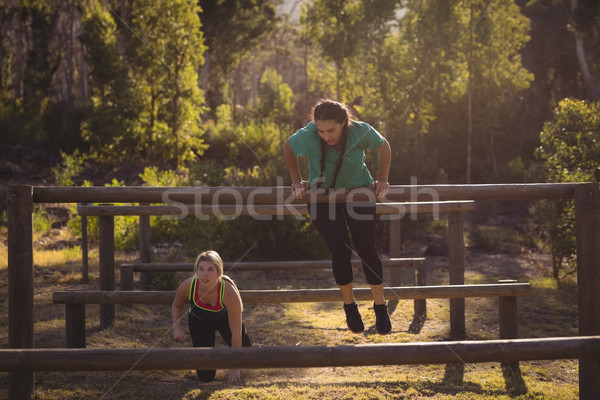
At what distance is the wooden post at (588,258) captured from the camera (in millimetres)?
3826

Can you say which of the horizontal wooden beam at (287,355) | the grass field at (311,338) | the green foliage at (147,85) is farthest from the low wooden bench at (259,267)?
the green foliage at (147,85)

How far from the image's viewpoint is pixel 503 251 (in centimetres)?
1358

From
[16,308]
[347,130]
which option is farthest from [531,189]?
[16,308]

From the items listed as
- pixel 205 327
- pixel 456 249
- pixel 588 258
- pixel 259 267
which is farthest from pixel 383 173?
pixel 259 267

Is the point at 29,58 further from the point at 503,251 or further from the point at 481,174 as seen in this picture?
the point at 503,251

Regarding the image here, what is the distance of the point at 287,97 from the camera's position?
34906 millimetres

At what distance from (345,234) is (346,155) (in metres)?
0.57

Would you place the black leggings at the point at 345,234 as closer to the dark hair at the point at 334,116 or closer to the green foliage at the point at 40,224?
the dark hair at the point at 334,116

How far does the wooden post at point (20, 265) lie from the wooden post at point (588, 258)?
359 centimetres

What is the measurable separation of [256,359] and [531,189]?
219 cm

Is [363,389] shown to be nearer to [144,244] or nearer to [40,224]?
[144,244]

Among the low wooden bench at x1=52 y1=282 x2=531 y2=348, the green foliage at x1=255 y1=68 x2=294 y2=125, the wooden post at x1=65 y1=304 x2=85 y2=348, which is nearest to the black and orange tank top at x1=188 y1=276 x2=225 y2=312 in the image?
the low wooden bench at x1=52 y1=282 x2=531 y2=348

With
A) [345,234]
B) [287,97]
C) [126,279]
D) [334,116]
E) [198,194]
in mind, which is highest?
[287,97]

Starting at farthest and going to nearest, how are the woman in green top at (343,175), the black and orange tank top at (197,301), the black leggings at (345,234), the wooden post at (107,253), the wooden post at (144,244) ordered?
the wooden post at (144,244), the wooden post at (107,253), the black and orange tank top at (197,301), the black leggings at (345,234), the woman in green top at (343,175)
